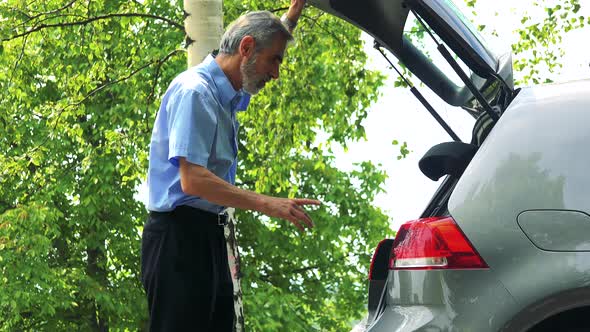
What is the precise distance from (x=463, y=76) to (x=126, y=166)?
892 centimetres

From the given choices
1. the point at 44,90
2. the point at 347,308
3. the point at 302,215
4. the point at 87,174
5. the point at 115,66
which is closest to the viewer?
the point at 302,215

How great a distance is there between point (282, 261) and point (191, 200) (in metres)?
15.7

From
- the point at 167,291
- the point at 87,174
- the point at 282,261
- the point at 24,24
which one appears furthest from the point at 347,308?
the point at 167,291

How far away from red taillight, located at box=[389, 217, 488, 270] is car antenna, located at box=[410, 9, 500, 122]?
448 millimetres

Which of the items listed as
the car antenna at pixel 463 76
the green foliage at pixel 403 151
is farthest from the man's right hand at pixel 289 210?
the green foliage at pixel 403 151

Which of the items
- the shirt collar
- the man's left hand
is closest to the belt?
the shirt collar

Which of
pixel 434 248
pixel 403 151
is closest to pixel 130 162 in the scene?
pixel 403 151

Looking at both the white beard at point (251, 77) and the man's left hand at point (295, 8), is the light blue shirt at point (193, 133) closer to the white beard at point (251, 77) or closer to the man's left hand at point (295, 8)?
the white beard at point (251, 77)

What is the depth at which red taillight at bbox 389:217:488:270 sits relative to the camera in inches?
129

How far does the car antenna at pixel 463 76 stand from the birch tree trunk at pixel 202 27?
4012 millimetres

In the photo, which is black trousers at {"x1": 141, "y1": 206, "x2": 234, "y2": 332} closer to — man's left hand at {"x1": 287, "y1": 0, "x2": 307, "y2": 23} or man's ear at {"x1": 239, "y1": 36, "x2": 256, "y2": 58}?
man's ear at {"x1": 239, "y1": 36, "x2": 256, "y2": 58}

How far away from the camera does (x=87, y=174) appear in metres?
17.4

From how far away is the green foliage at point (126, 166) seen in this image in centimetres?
1210

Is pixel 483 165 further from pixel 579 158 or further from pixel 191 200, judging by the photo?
pixel 191 200
